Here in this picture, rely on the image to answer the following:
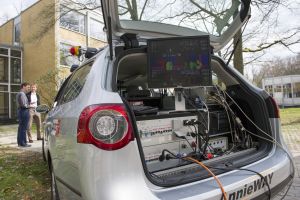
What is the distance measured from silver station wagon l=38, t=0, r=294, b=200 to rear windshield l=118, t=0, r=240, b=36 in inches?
0.4

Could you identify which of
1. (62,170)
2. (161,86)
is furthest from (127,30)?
(62,170)

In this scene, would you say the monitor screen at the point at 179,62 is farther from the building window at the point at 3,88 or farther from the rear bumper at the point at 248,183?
the building window at the point at 3,88

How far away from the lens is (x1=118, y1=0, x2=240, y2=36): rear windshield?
3254 millimetres

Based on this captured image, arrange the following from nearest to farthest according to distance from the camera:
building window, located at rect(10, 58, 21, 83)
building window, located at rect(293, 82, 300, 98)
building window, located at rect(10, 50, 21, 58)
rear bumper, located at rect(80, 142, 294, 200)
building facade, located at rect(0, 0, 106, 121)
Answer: rear bumper, located at rect(80, 142, 294, 200)
building facade, located at rect(0, 0, 106, 121)
building window, located at rect(10, 58, 21, 83)
building window, located at rect(10, 50, 21, 58)
building window, located at rect(293, 82, 300, 98)

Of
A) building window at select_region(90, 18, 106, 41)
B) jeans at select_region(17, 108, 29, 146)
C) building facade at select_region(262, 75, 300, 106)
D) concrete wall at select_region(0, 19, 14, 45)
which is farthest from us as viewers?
building facade at select_region(262, 75, 300, 106)

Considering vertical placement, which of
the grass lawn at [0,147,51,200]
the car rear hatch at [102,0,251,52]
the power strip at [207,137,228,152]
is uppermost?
the car rear hatch at [102,0,251,52]

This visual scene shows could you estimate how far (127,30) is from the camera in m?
3.13

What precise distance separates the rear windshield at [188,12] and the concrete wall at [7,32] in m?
28.2

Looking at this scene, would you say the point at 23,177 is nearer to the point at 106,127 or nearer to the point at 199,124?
the point at 199,124

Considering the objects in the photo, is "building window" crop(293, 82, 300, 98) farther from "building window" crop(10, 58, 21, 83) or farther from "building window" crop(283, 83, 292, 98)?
"building window" crop(10, 58, 21, 83)

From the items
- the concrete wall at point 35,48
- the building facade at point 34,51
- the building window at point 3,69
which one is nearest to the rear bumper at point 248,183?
the building facade at point 34,51

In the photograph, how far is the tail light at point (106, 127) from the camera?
2215 mm

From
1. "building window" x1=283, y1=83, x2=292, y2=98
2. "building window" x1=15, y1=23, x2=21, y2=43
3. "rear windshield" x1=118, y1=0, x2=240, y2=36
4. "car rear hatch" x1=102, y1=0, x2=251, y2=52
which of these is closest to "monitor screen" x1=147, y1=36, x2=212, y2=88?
"car rear hatch" x1=102, y1=0, x2=251, y2=52

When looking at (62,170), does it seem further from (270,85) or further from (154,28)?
(270,85)
